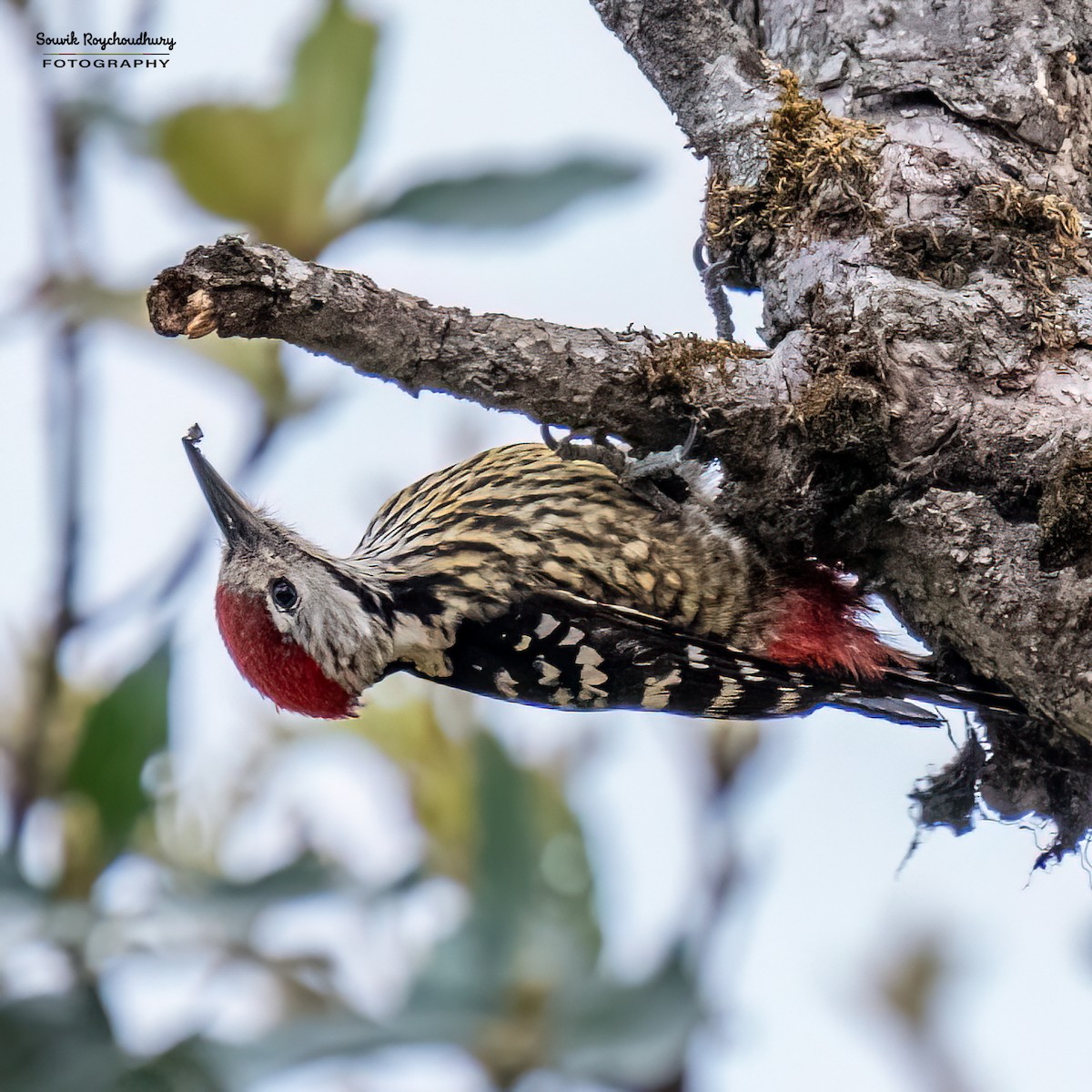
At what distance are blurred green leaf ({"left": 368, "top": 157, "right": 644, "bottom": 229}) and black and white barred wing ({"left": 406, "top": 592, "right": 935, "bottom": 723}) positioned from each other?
82 cm

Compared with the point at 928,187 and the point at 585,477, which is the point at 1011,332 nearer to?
the point at 928,187

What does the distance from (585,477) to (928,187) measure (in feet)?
3.03

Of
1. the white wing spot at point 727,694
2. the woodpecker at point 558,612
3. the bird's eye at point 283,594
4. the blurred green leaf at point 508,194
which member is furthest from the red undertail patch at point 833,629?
the bird's eye at point 283,594

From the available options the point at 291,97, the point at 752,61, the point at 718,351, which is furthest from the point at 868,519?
the point at 291,97

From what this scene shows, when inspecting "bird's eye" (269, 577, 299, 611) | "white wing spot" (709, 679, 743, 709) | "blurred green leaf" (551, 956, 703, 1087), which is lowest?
"blurred green leaf" (551, 956, 703, 1087)

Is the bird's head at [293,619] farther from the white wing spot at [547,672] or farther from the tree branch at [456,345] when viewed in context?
the tree branch at [456,345]

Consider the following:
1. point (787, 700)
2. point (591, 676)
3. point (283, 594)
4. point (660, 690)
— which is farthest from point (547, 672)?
point (283, 594)

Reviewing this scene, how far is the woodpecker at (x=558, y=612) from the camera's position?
271 cm

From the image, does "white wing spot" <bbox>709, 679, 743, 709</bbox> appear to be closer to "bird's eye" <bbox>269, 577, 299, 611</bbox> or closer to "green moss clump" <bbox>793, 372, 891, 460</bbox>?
"green moss clump" <bbox>793, 372, 891, 460</bbox>

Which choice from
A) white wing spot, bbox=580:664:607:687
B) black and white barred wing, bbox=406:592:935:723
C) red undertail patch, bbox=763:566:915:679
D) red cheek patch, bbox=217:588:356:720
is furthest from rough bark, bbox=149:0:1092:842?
red cheek patch, bbox=217:588:356:720

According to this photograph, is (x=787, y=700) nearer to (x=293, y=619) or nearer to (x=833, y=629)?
(x=833, y=629)

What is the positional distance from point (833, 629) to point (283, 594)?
1210 mm

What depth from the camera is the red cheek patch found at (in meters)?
2.90

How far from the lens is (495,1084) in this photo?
69.9 inches
